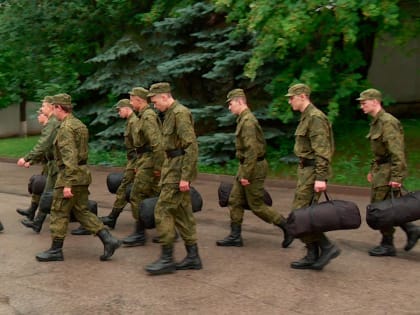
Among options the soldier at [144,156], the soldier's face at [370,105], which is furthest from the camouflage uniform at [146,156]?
the soldier's face at [370,105]

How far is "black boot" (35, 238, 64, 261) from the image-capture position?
7.42 metres

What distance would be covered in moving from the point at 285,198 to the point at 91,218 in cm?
566

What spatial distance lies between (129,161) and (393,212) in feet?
12.3

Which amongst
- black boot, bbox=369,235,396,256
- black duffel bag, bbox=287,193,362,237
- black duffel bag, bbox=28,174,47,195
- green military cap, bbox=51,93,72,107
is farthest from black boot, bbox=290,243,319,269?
black duffel bag, bbox=28,174,47,195

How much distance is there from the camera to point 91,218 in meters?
7.57

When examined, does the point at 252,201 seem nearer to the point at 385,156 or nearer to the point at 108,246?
the point at 385,156

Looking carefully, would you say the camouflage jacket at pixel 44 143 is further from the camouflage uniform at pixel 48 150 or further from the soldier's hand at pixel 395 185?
the soldier's hand at pixel 395 185

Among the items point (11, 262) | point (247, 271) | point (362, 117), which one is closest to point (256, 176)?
point (247, 271)

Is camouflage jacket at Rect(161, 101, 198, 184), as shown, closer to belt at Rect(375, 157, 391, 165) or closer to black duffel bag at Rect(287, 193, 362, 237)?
black duffel bag at Rect(287, 193, 362, 237)

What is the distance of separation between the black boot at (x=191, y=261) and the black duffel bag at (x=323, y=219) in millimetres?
1094

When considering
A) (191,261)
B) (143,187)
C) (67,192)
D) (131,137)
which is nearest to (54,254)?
(67,192)

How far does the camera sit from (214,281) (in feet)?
21.6

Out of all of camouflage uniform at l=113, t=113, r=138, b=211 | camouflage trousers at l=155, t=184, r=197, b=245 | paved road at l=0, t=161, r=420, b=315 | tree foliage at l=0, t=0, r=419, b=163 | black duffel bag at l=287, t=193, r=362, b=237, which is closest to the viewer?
paved road at l=0, t=161, r=420, b=315

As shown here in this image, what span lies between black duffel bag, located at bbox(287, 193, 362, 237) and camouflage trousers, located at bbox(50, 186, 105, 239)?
2347mm
